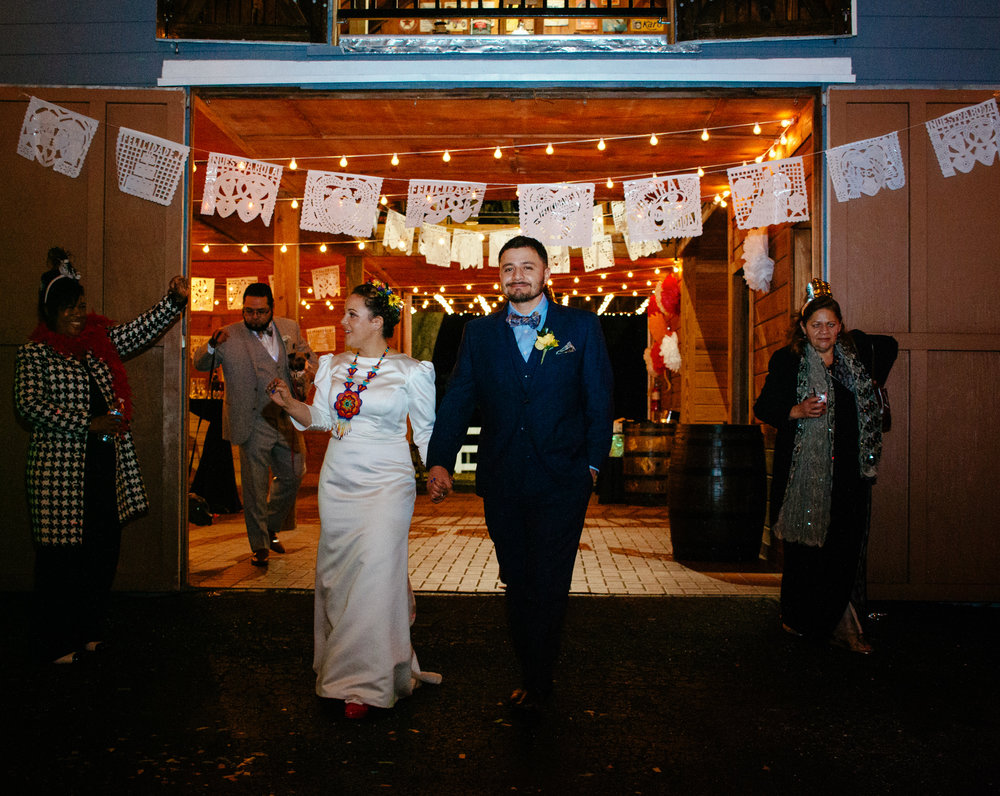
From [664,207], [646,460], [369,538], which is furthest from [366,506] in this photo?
[646,460]

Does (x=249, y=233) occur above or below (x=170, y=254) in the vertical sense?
above

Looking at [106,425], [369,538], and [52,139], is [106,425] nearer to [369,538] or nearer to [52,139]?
[369,538]

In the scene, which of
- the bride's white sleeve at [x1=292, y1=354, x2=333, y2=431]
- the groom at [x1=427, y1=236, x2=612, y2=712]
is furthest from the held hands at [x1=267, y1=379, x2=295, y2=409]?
the groom at [x1=427, y1=236, x2=612, y2=712]

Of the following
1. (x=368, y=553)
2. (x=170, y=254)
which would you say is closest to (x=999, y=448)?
(x=368, y=553)

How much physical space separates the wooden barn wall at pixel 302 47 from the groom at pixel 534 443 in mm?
2792

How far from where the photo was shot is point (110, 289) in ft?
17.5

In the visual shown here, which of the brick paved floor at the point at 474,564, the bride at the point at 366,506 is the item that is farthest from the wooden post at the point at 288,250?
the bride at the point at 366,506

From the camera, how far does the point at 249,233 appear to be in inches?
413

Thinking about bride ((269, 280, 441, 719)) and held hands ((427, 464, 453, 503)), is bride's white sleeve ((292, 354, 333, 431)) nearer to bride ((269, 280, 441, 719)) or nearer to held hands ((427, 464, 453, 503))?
bride ((269, 280, 441, 719))

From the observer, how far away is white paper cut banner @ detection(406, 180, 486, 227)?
604cm

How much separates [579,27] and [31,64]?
421 centimetres

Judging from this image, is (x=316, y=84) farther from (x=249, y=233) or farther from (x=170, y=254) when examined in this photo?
(x=249, y=233)

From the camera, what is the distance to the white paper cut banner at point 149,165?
5270 mm

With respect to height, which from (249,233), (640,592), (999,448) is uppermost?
(249,233)
